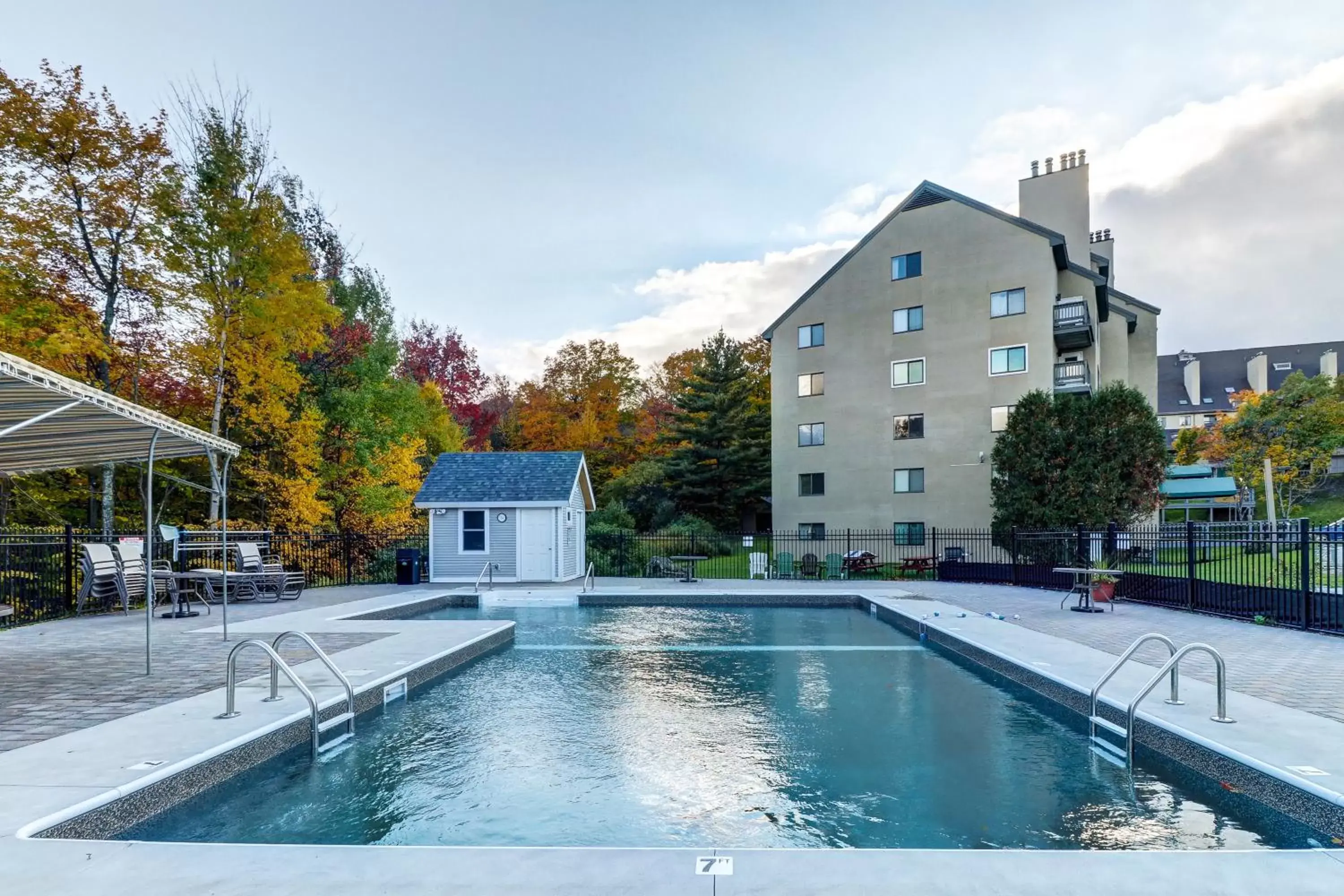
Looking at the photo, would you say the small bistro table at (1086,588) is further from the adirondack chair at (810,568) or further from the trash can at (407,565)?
the trash can at (407,565)

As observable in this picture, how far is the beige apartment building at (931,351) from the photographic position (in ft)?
81.1

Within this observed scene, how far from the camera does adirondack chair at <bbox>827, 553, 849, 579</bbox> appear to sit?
830 inches

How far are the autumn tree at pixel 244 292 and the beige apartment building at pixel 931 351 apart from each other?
18.3 m

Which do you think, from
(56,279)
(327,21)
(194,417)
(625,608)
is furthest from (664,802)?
(194,417)

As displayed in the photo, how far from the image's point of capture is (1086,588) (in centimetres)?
1274

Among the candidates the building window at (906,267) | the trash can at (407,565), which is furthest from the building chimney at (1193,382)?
the trash can at (407,565)

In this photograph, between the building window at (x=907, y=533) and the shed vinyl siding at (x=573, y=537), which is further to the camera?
the building window at (x=907, y=533)

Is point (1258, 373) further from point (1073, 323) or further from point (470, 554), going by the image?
point (470, 554)

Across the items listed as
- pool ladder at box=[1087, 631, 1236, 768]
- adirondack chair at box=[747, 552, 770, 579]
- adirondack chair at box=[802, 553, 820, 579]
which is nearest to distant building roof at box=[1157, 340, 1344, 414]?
adirondack chair at box=[802, 553, 820, 579]

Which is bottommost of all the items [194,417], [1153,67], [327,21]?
[194,417]

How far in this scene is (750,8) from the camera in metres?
15.0

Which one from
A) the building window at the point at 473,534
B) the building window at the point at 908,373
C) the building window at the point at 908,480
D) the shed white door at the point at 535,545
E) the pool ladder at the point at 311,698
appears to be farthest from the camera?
the building window at the point at 908,373

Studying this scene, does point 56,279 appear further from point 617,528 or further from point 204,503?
point 617,528

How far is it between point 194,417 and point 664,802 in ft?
70.3
